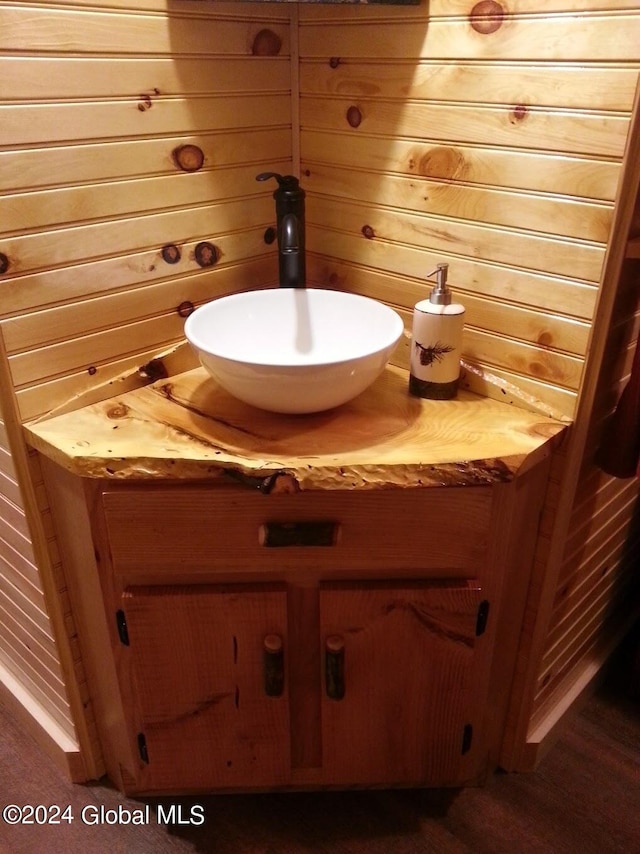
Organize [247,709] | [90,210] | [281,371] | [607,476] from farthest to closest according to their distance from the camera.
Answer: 1. [607,476]
2. [247,709]
3. [90,210]
4. [281,371]

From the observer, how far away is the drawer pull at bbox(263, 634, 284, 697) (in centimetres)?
108

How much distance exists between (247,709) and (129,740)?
0.23 meters

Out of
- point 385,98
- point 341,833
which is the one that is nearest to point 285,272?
point 385,98

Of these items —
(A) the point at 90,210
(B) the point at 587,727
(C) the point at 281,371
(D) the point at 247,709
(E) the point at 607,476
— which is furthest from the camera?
(B) the point at 587,727

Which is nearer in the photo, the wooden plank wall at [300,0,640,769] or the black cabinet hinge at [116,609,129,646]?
the wooden plank wall at [300,0,640,769]

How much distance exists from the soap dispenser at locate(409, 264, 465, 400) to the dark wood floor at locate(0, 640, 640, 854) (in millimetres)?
805

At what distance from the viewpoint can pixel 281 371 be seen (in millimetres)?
933

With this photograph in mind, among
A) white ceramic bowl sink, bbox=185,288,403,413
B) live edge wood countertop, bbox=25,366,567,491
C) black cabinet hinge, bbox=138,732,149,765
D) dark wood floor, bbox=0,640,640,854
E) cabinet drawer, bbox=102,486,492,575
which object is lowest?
dark wood floor, bbox=0,640,640,854

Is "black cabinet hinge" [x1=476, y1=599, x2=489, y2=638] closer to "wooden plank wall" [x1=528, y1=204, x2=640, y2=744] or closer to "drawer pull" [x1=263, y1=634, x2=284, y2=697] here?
"wooden plank wall" [x1=528, y1=204, x2=640, y2=744]

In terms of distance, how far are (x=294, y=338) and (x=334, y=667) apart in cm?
56

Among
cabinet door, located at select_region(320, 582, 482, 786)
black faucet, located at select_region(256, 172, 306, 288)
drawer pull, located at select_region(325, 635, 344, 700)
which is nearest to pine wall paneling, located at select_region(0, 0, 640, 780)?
black faucet, located at select_region(256, 172, 306, 288)

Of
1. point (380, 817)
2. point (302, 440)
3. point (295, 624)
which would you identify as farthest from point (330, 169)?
point (380, 817)

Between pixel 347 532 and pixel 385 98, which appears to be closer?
pixel 347 532

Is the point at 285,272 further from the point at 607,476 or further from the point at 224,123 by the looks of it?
the point at 607,476
